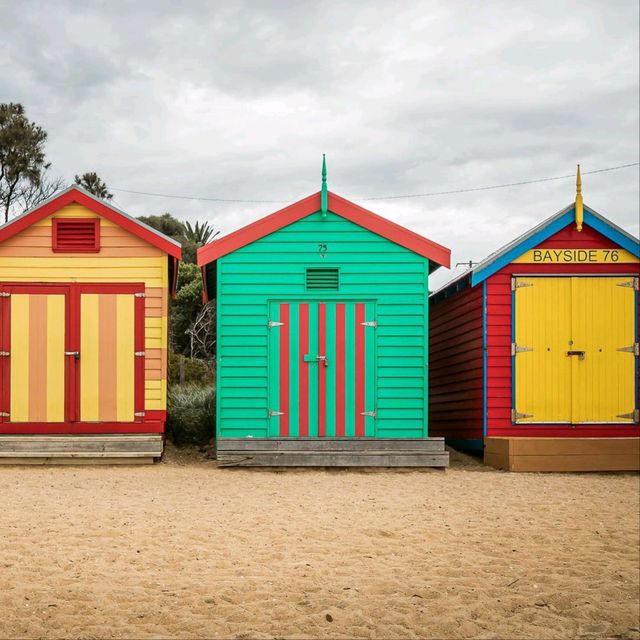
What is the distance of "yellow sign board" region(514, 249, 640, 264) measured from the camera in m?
12.5

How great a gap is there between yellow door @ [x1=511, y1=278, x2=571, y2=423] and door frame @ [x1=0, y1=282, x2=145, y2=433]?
519cm

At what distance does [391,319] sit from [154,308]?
10.7ft

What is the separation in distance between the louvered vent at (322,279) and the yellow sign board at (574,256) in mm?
2579

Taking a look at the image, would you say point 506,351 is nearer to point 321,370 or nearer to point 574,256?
point 574,256

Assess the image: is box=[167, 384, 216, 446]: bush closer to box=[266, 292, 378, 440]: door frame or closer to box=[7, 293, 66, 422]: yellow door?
box=[266, 292, 378, 440]: door frame

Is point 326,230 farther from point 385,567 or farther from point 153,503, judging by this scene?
point 385,567

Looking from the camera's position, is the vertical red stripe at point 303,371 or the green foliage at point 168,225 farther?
the green foliage at point 168,225

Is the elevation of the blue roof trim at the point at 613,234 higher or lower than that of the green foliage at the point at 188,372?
higher

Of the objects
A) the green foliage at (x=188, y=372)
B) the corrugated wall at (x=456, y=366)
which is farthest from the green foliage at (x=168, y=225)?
the corrugated wall at (x=456, y=366)

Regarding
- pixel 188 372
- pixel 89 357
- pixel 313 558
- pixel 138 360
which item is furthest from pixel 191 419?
pixel 313 558

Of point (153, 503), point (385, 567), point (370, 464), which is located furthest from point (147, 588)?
point (370, 464)

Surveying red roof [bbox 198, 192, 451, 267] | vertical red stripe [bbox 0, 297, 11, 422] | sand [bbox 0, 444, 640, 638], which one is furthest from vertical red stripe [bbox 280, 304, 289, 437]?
vertical red stripe [bbox 0, 297, 11, 422]

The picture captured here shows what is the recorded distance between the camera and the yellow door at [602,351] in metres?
12.4

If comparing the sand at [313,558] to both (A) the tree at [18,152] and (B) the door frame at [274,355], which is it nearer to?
(B) the door frame at [274,355]
